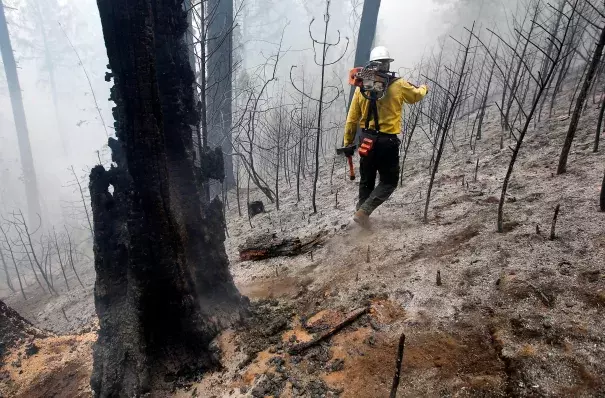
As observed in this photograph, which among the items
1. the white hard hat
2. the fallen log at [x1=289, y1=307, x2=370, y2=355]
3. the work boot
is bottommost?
the fallen log at [x1=289, y1=307, x2=370, y2=355]

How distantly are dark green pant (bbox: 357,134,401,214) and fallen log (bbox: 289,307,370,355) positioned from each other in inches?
70.9

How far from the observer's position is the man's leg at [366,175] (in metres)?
4.31

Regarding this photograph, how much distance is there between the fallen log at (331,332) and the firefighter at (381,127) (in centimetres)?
177

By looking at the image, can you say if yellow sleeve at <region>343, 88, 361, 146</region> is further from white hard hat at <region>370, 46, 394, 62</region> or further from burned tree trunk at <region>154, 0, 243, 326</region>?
burned tree trunk at <region>154, 0, 243, 326</region>

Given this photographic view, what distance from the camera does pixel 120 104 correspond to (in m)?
2.49

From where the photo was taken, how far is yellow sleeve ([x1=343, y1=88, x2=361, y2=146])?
4.26 m

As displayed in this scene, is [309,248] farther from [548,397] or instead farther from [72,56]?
[72,56]

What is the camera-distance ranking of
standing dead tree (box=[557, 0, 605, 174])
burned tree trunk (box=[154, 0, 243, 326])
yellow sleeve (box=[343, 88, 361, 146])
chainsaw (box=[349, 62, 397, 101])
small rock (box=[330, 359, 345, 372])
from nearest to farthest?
small rock (box=[330, 359, 345, 372]) → burned tree trunk (box=[154, 0, 243, 326]) → standing dead tree (box=[557, 0, 605, 174]) → chainsaw (box=[349, 62, 397, 101]) → yellow sleeve (box=[343, 88, 361, 146])

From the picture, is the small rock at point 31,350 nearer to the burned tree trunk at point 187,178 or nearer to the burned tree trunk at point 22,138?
the burned tree trunk at point 187,178

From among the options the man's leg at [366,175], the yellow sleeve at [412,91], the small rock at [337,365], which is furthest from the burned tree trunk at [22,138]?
the small rock at [337,365]

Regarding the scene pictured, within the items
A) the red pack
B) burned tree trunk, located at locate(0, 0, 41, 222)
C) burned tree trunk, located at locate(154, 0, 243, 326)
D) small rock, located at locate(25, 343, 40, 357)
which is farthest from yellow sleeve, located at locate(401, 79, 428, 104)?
burned tree trunk, located at locate(0, 0, 41, 222)

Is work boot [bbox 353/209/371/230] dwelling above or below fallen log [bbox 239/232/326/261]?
above

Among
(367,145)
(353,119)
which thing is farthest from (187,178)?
(353,119)

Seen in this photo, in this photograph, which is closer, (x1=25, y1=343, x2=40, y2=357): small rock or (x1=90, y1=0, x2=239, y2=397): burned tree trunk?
(x1=90, y1=0, x2=239, y2=397): burned tree trunk
